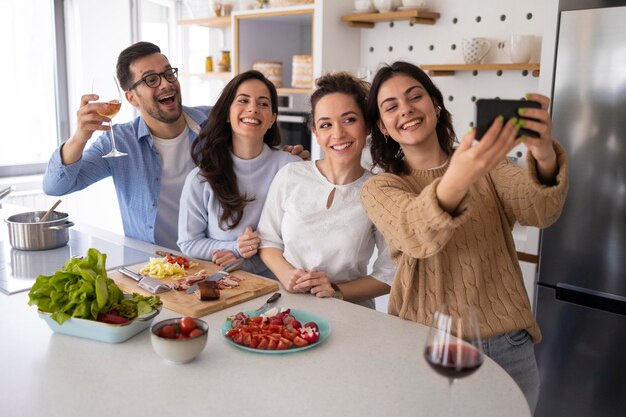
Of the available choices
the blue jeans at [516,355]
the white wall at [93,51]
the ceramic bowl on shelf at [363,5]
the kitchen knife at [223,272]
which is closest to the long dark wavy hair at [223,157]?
the kitchen knife at [223,272]

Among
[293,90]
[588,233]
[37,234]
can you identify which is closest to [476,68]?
[588,233]

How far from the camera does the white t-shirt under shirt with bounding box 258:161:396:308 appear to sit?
190 centimetres

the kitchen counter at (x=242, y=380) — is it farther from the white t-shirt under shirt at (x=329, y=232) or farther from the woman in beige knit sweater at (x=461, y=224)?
the white t-shirt under shirt at (x=329, y=232)

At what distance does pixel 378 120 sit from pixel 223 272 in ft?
2.20

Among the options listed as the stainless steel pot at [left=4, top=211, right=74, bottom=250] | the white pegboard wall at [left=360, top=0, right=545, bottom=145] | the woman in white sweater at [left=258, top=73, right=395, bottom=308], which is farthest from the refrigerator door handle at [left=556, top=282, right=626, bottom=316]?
the stainless steel pot at [left=4, top=211, right=74, bottom=250]

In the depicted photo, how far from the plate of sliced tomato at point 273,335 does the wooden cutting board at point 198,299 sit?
13 centimetres

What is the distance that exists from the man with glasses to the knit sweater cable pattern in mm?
1289

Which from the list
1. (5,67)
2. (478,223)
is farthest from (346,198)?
(5,67)

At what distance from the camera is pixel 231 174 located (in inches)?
88.1

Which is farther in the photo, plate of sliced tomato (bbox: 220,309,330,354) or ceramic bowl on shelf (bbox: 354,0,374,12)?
ceramic bowl on shelf (bbox: 354,0,374,12)

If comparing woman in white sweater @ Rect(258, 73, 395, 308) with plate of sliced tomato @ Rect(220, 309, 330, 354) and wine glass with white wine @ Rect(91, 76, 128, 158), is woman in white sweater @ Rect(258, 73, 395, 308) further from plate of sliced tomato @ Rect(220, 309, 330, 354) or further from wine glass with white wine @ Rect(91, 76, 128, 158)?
wine glass with white wine @ Rect(91, 76, 128, 158)

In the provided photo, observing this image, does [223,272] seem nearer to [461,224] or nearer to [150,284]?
[150,284]

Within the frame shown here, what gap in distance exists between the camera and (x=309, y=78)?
3.61 metres

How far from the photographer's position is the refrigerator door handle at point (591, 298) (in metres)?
2.37
